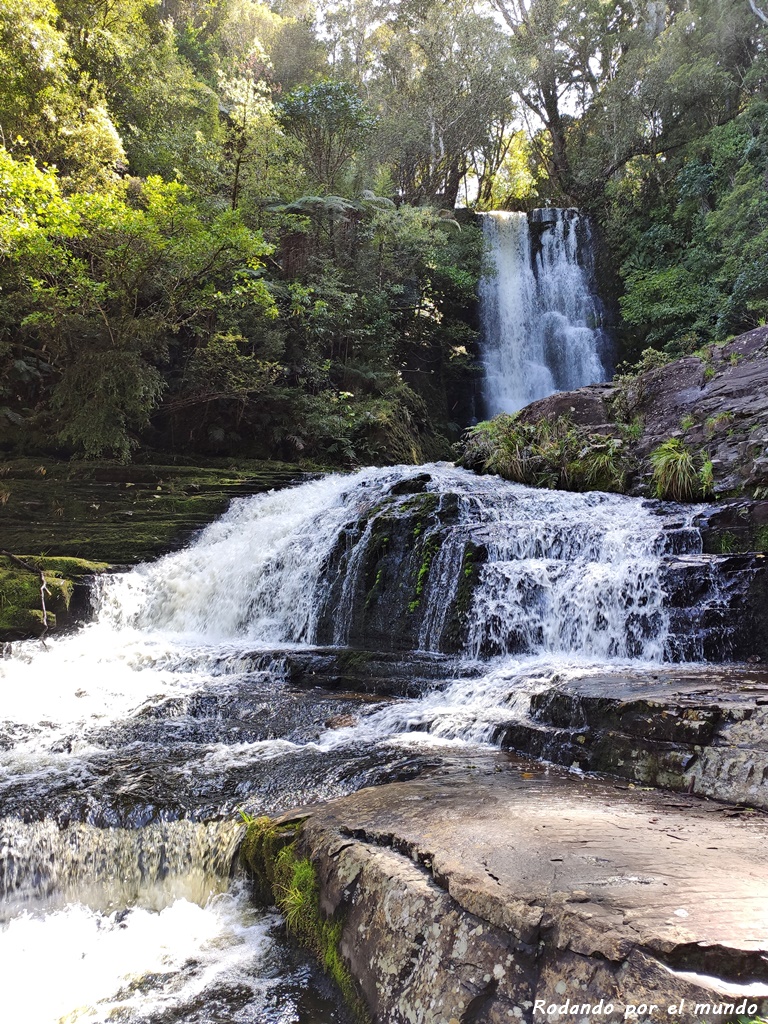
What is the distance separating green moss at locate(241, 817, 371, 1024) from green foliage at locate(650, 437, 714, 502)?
7.76 m

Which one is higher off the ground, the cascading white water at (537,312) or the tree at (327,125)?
the tree at (327,125)

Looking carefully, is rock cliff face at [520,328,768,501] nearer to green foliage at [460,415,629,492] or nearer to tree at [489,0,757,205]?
green foliage at [460,415,629,492]

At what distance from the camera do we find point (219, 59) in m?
23.0

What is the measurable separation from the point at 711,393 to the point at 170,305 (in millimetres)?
10466

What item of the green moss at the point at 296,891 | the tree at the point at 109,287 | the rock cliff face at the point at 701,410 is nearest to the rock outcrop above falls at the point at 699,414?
the rock cliff face at the point at 701,410

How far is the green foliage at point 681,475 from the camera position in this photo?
28.9 feet

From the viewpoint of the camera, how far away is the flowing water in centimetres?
301

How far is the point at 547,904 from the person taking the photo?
82.6 inches

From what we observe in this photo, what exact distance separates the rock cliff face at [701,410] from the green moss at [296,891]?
21.4 ft

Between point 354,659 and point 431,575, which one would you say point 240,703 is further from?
point 431,575

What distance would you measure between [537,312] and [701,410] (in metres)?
10.9

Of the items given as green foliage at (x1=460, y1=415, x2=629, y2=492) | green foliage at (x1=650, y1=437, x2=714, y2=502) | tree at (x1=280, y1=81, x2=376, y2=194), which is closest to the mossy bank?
green foliage at (x1=460, y1=415, x2=629, y2=492)

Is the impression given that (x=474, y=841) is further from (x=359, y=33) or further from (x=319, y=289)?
(x=359, y=33)

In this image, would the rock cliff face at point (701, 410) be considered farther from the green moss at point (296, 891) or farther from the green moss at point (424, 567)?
the green moss at point (296, 891)
